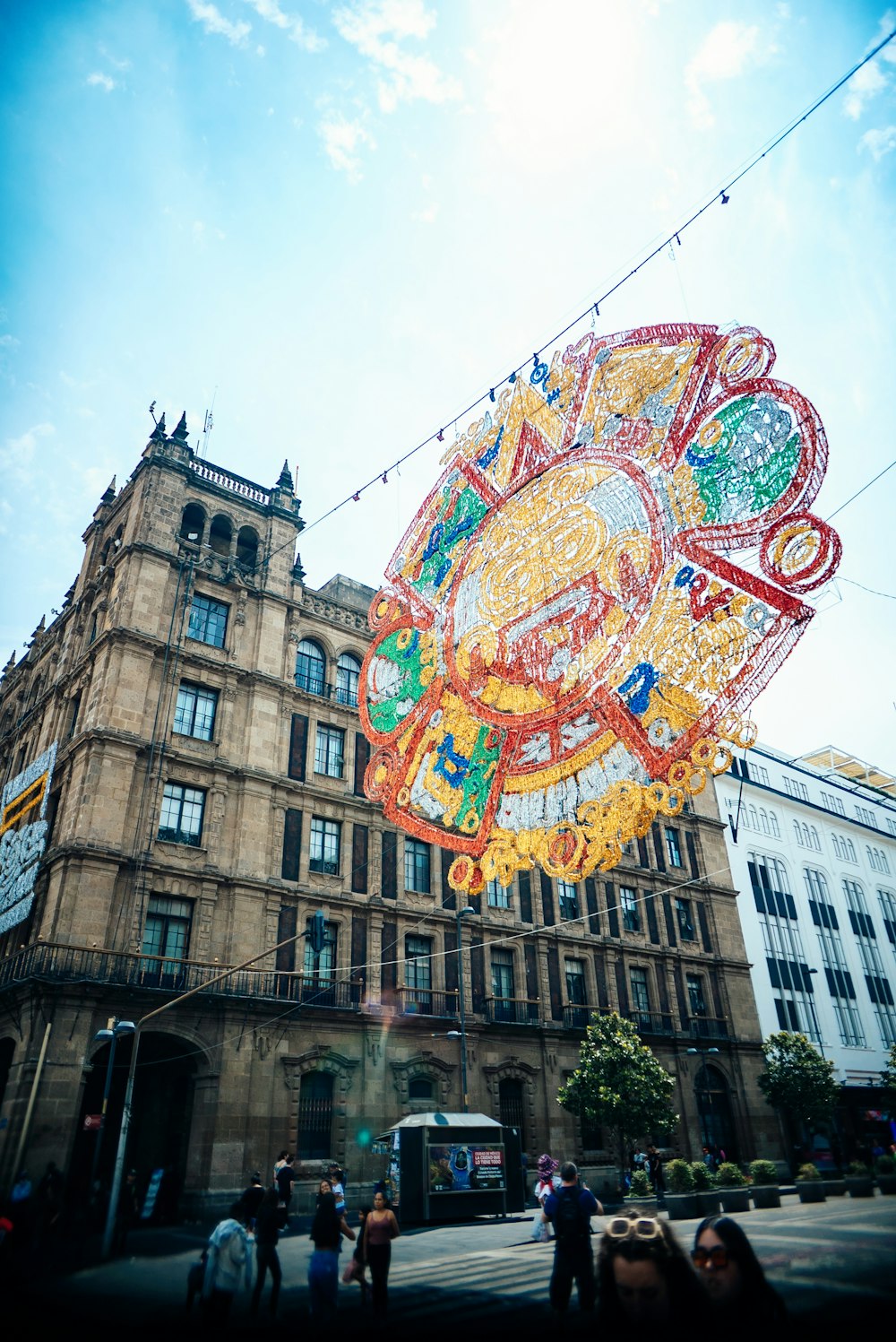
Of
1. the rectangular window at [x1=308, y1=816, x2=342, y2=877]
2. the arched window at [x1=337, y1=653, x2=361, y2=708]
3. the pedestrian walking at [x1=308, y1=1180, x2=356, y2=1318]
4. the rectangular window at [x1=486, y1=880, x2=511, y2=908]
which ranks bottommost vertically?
the pedestrian walking at [x1=308, y1=1180, x2=356, y2=1318]

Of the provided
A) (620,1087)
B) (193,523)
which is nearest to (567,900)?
(620,1087)

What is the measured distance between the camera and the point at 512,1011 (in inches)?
1243

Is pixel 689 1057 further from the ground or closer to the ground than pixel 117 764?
closer to the ground

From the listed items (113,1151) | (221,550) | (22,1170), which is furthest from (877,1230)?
(221,550)

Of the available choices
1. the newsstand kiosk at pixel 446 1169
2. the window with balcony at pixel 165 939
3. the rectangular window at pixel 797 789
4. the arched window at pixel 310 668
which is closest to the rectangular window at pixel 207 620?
the arched window at pixel 310 668

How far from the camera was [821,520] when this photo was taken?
11.3 meters

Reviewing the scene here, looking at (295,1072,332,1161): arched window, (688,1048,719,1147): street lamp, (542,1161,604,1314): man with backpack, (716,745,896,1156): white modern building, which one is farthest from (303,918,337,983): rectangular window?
(716,745,896,1156): white modern building

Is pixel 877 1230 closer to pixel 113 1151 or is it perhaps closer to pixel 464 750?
pixel 464 750

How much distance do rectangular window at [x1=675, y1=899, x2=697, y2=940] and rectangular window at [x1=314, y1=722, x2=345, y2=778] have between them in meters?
19.1

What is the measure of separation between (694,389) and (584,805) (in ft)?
23.0

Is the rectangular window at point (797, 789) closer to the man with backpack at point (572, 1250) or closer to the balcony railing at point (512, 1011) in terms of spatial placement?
the balcony railing at point (512, 1011)

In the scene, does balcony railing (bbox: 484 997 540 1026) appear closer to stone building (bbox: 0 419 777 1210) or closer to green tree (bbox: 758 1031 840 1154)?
stone building (bbox: 0 419 777 1210)

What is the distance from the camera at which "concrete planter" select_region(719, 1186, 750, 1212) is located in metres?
21.2

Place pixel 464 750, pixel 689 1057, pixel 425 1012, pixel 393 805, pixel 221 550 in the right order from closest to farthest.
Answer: pixel 464 750, pixel 393 805, pixel 425 1012, pixel 221 550, pixel 689 1057
